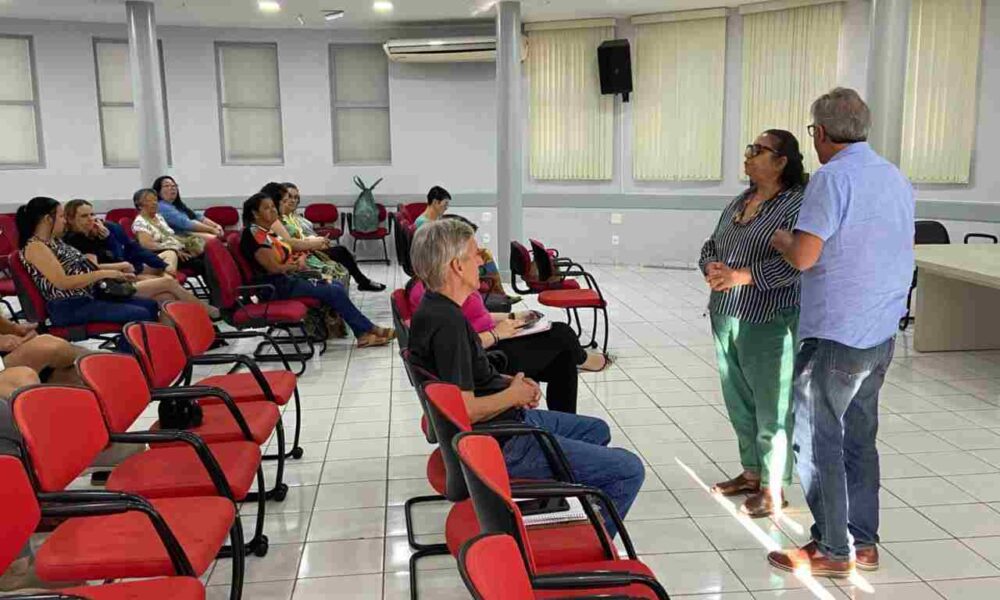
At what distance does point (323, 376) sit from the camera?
580cm

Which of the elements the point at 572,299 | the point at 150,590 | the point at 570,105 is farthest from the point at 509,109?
the point at 150,590

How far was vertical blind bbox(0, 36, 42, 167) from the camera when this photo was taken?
10266 mm

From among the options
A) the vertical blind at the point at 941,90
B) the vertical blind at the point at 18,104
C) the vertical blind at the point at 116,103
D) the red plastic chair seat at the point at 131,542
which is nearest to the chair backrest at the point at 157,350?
the red plastic chair seat at the point at 131,542

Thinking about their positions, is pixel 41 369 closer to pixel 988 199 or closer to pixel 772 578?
pixel 772 578

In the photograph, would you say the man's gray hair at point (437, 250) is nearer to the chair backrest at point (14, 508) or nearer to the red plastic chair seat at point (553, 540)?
the red plastic chair seat at point (553, 540)

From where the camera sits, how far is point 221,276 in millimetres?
5492

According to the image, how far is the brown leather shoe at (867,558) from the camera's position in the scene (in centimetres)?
296

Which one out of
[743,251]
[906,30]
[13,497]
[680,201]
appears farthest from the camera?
[680,201]

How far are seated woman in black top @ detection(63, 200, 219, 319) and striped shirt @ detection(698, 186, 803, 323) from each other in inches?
161

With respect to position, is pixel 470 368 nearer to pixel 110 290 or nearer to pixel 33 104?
pixel 110 290

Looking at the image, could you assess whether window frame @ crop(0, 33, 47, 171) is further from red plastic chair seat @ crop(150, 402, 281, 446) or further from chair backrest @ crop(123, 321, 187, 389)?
red plastic chair seat @ crop(150, 402, 281, 446)

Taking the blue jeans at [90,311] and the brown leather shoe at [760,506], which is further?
the blue jeans at [90,311]

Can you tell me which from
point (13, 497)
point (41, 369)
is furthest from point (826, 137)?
point (41, 369)

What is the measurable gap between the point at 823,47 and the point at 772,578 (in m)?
7.71
